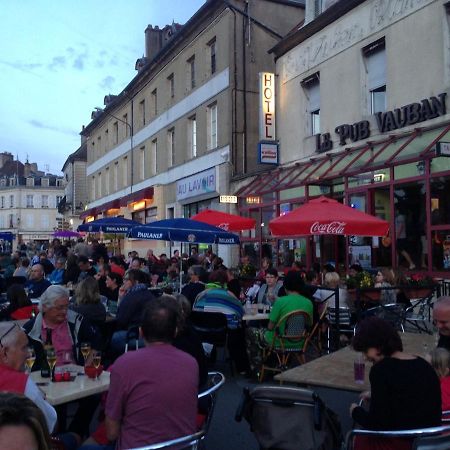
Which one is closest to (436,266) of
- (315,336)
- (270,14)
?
(315,336)

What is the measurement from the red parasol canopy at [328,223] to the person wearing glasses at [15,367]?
5.91 meters

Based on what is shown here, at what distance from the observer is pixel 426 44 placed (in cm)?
1142

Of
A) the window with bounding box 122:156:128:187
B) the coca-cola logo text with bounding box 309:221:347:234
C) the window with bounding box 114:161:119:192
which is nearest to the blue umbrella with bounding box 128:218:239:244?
the coca-cola logo text with bounding box 309:221:347:234

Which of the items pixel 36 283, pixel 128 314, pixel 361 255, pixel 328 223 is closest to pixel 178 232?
pixel 36 283

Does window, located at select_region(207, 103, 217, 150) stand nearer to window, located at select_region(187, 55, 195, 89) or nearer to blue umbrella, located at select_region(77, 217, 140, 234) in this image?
window, located at select_region(187, 55, 195, 89)

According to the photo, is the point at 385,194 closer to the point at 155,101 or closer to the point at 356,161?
the point at 356,161

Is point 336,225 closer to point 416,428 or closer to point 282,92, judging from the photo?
point 416,428

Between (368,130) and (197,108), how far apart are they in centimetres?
991

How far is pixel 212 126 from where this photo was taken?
2050 centimetres

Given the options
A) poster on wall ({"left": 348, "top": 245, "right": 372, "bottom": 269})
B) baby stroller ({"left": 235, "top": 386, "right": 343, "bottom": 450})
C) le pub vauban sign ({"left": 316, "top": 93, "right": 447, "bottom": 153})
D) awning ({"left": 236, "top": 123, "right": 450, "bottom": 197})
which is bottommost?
baby stroller ({"left": 235, "top": 386, "right": 343, "bottom": 450})

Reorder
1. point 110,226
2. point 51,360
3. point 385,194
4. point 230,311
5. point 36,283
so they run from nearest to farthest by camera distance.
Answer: point 51,360 < point 230,311 < point 36,283 < point 385,194 < point 110,226

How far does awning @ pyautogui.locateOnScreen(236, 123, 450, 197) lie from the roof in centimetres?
369

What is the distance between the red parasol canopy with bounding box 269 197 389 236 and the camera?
8.61 m

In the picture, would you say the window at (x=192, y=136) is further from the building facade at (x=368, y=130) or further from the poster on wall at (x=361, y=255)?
the poster on wall at (x=361, y=255)
